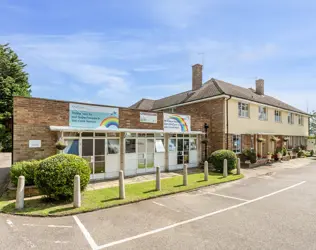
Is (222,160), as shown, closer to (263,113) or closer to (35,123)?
(263,113)

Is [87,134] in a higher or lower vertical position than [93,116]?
lower

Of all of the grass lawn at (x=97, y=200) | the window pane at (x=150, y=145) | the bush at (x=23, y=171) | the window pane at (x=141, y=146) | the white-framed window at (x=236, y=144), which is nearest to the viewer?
the grass lawn at (x=97, y=200)

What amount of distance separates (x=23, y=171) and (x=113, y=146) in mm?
4721

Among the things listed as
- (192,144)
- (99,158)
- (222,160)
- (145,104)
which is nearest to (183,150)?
(192,144)

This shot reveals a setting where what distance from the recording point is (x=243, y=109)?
19203 mm

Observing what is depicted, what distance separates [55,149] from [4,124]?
24982 millimetres

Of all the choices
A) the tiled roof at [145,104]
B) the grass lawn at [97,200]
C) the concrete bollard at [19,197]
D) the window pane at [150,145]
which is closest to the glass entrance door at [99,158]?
the grass lawn at [97,200]

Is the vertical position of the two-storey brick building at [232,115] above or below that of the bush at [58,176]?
above

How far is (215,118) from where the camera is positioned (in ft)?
57.7

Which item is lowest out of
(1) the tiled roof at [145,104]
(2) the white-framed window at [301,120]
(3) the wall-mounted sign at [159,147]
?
(3) the wall-mounted sign at [159,147]

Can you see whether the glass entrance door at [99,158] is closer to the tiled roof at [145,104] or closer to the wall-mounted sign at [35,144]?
the wall-mounted sign at [35,144]

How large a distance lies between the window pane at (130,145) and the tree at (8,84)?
75.8 ft

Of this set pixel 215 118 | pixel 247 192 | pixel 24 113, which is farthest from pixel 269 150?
Answer: pixel 24 113

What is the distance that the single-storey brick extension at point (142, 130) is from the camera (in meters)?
9.65
